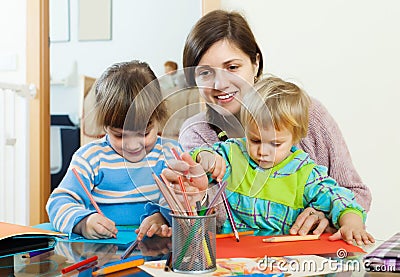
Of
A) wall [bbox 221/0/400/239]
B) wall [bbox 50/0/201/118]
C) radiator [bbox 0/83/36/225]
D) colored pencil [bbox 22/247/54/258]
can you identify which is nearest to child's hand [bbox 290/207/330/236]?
colored pencil [bbox 22/247/54/258]

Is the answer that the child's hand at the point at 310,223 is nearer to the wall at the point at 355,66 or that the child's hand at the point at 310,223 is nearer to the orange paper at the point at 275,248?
the orange paper at the point at 275,248

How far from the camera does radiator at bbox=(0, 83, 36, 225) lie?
3.09m

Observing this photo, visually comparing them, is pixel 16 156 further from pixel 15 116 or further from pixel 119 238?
pixel 119 238

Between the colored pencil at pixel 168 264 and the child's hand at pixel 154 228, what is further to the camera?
the child's hand at pixel 154 228

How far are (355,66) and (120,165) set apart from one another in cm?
151

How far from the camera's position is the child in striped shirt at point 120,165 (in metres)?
0.91

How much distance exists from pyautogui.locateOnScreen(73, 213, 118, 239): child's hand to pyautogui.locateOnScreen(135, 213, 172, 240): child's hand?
50mm

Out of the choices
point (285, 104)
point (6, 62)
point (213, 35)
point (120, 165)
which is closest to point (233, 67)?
point (213, 35)

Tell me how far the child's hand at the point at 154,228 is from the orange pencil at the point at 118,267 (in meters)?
0.21

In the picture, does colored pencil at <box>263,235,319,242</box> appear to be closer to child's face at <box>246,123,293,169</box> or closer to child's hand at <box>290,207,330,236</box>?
child's hand at <box>290,207,330,236</box>

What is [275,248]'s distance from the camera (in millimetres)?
937

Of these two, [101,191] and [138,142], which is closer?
[138,142]

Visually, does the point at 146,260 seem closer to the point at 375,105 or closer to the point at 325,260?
the point at 325,260

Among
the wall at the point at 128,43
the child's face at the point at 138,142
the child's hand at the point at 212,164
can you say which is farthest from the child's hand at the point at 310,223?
the wall at the point at 128,43
